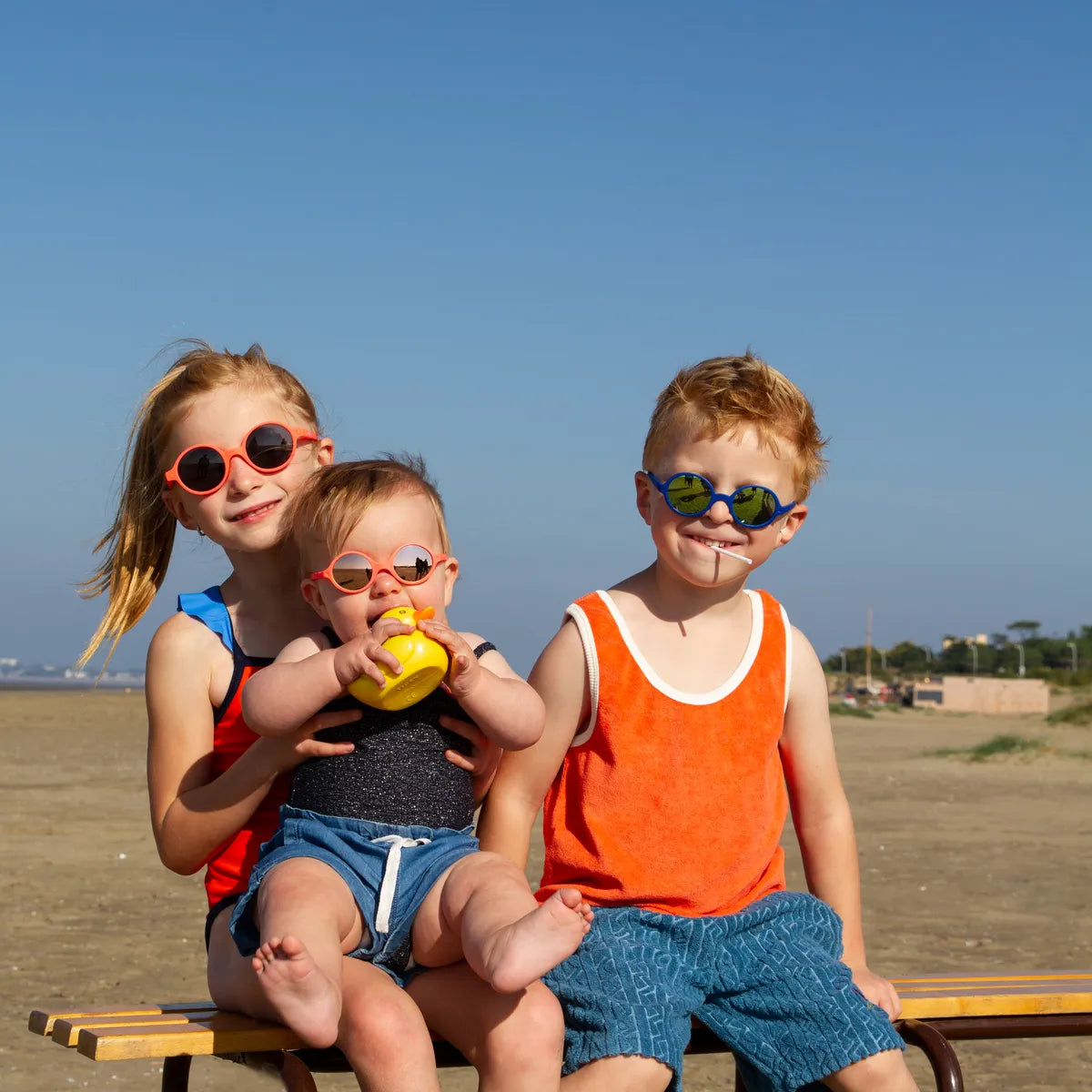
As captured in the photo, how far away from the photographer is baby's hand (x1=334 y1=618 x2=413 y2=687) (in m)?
2.89

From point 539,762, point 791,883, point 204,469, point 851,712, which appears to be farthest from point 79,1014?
point 851,712

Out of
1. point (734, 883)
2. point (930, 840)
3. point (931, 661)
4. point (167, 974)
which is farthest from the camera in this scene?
point (931, 661)

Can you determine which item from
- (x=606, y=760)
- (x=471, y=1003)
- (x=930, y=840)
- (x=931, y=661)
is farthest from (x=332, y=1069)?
(x=931, y=661)

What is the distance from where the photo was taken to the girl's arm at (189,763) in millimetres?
3215

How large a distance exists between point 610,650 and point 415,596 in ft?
1.65

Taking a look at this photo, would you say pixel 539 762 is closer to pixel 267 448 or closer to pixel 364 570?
pixel 364 570

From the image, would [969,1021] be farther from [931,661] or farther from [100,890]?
[931,661]

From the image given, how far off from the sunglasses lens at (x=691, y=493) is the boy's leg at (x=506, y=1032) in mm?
1115

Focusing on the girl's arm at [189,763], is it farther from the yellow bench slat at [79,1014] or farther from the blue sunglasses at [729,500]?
the blue sunglasses at [729,500]

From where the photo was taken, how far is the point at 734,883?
3271mm

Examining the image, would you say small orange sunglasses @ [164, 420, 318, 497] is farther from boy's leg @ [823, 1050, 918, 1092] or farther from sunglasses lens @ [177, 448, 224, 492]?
boy's leg @ [823, 1050, 918, 1092]

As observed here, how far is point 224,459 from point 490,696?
925 mm

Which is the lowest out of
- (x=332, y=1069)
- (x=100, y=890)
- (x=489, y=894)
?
(x=100, y=890)

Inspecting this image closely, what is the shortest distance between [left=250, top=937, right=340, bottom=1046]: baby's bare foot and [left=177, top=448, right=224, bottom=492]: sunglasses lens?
126 cm
